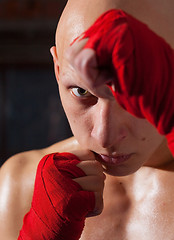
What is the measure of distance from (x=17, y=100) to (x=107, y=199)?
Answer: 8.65 ft

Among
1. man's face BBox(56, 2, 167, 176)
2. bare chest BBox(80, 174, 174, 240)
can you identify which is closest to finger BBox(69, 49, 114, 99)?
man's face BBox(56, 2, 167, 176)

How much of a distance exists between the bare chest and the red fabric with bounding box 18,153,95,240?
13cm

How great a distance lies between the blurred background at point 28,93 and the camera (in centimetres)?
345

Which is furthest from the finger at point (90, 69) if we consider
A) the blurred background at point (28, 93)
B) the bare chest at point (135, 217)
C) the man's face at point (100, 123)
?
the blurred background at point (28, 93)

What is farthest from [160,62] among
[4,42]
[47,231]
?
[4,42]

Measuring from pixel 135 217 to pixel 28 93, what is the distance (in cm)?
272

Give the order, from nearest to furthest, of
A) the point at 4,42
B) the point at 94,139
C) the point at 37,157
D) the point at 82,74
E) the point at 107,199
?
the point at 82,74, the point at 94,139, the point at 107,199, the point at 37,157, the point at 4,42

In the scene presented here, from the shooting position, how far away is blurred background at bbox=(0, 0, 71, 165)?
136 inches

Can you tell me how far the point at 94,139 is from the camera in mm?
795

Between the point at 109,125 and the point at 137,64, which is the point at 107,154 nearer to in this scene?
the point at 109,125

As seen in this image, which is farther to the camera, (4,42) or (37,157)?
(4,42)

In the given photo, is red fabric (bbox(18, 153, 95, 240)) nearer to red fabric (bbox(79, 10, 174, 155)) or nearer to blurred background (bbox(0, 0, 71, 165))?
red fabric (bbox(79, 10, 174, 155))

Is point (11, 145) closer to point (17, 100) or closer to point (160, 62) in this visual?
point (17, 100)

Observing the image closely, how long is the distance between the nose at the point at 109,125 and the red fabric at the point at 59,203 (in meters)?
0.10
